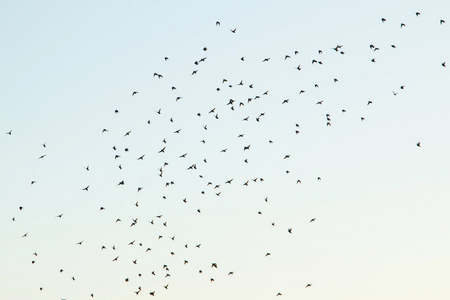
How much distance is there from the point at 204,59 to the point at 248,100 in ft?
18.4

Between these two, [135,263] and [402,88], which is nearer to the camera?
[402,88]

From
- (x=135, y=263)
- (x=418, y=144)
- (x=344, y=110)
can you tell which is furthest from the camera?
(x=135, y=263)

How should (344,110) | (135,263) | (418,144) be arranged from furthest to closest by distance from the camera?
1. (135,263)
2. (344,110)
3. (418,144)

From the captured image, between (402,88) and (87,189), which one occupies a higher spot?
(402,88)

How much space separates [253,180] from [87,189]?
1633 cm

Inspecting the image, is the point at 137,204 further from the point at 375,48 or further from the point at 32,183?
the point at 375,48

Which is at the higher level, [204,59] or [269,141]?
[204,59]

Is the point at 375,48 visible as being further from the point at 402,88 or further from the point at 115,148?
the point at 115,148

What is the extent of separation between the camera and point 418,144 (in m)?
65.4

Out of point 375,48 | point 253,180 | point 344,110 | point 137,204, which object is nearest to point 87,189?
point 137,204

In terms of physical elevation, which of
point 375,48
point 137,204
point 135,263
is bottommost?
point 135,263

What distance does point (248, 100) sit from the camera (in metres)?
70.8

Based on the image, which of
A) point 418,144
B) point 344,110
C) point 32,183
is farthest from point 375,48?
point 32,183

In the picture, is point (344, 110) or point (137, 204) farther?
point (137, 204)
